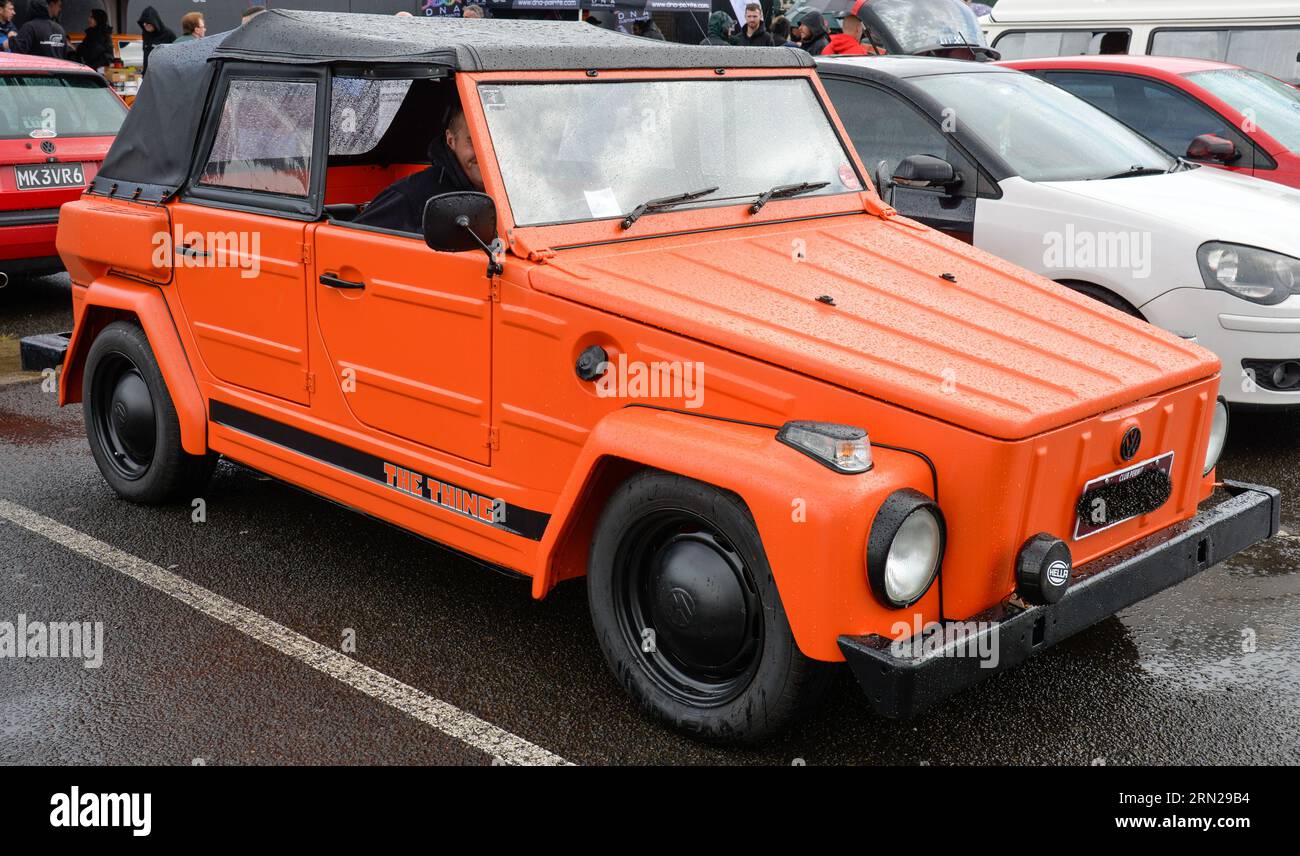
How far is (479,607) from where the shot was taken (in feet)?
14.7

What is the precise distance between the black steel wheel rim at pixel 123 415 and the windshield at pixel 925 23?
626 centimetres

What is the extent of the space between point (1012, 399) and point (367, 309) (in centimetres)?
210

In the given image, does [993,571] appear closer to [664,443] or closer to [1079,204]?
[664,443]

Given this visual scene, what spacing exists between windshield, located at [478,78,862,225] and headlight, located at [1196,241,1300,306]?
6.93 feet

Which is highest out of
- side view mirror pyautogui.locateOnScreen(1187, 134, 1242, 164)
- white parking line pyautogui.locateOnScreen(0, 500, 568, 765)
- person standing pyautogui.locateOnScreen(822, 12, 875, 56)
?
person standing pyautogui.locateOnScreen(822, 12, 875, 56)

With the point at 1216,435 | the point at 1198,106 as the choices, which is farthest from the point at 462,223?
the point at 1198,106

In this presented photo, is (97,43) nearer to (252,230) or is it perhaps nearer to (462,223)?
(252,230)

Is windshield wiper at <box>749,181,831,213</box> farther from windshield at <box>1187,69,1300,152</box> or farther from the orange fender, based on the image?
windshield at <box>1187,69,1300,152</box>

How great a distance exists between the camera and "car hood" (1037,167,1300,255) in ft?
19.3

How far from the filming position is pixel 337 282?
422 centimetres

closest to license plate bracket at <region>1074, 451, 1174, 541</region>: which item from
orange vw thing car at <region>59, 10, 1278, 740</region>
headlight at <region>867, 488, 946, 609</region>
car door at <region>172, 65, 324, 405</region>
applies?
orange vw thing car at <region>59, 10, 1278, 740</region>

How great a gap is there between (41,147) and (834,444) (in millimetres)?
7788
